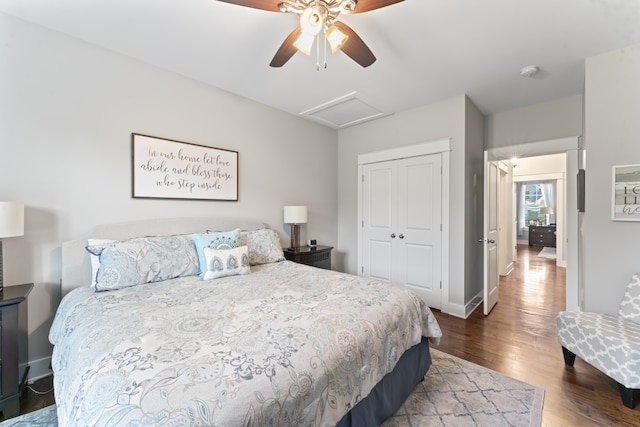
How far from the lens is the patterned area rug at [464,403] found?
1585 mm

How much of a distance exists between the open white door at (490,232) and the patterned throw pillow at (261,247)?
2494 mm

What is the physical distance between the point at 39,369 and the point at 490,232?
460cm

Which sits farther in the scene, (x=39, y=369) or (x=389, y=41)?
(x=389, y=41)

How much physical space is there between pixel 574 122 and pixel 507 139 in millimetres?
658

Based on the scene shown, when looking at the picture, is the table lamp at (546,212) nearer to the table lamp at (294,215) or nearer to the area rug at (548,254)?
the area rug at (548,254)

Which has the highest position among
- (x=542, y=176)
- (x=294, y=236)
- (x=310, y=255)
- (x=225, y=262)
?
(x=542, y=176)

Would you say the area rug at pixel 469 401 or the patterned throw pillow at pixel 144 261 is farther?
the patterned throw pillow at pixel 144 261

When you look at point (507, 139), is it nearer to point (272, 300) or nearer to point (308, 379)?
point (272, 300)

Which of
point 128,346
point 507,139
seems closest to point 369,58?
point 128,346

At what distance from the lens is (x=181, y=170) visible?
8.73 feet

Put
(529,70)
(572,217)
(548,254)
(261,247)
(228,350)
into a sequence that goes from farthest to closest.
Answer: (548,254)
(572,217)
(261,247)
(529,70)
(228,350)

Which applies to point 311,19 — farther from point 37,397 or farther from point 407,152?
point 37,397

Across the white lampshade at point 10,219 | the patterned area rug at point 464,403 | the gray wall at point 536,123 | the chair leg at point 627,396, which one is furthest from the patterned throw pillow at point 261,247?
the gray wall at point 536,123

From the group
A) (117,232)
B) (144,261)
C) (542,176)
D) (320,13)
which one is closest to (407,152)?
(320,13)
